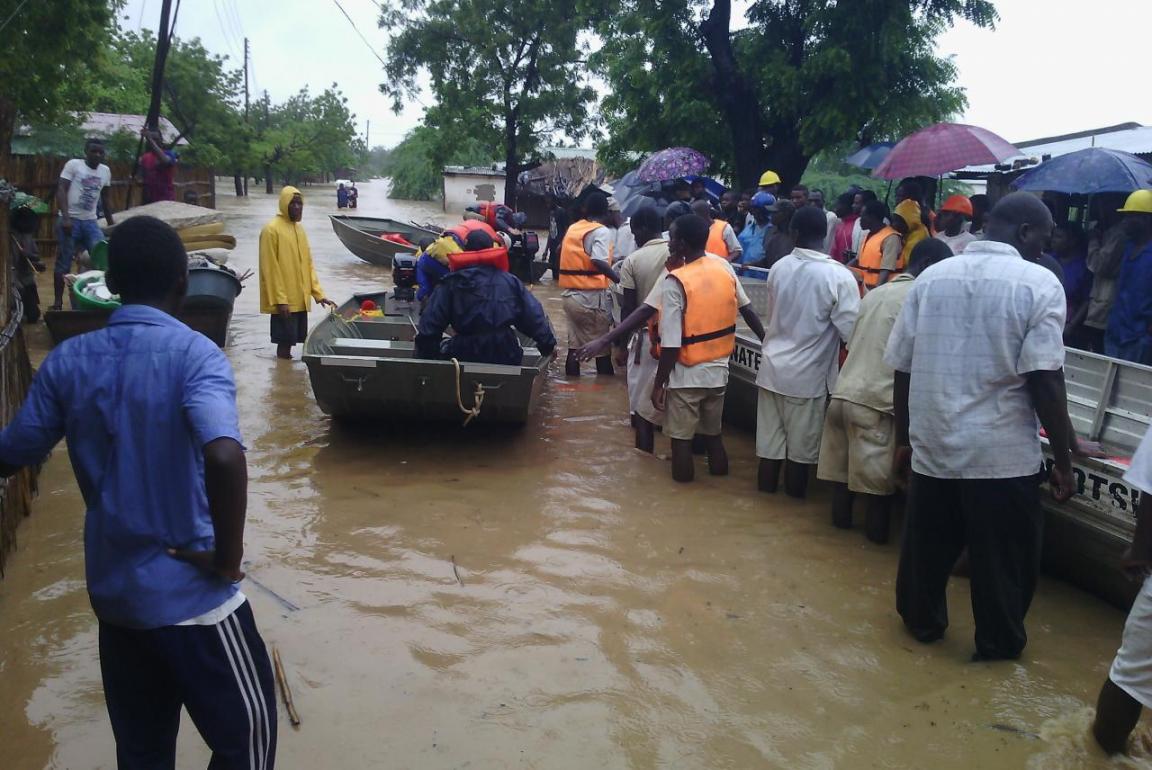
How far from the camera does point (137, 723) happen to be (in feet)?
7.77

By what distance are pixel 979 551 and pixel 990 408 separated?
1.90 ft

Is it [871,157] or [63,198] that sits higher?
[871,157]

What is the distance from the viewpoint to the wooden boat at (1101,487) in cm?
413

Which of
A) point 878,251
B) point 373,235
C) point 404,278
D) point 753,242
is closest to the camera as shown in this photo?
point 878,251

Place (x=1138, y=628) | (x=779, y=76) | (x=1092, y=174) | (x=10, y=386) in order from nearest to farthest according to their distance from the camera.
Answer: (x=1138, y=628) → (x=10, y=386) → (x=1092, y=174) → (x=779, y=76)

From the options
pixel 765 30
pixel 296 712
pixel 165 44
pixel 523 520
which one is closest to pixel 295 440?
pixel 523 520

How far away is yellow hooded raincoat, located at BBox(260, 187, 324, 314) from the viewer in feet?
27.7

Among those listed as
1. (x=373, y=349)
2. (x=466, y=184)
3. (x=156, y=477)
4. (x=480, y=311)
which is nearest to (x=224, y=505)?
(x=156, y=477)

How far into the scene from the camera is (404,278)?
9016 mm

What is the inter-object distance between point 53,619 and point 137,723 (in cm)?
210

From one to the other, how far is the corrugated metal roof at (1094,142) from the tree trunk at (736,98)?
3335 millimetres

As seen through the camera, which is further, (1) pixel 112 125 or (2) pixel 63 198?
(1) pixel 112 125

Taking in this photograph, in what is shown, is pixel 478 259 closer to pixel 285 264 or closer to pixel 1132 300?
pixel 285 264

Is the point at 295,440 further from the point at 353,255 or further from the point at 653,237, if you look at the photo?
the point at 353,255
